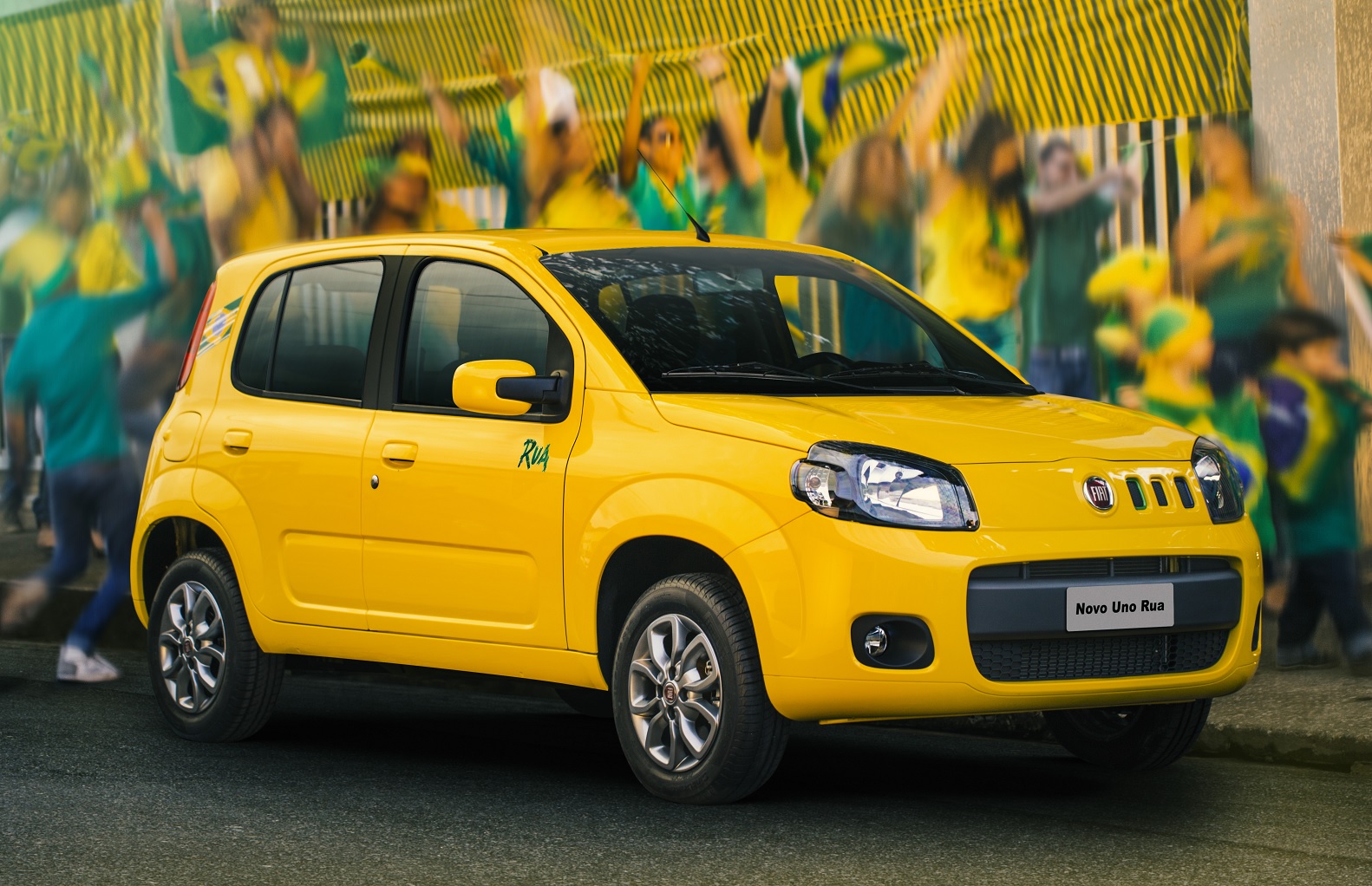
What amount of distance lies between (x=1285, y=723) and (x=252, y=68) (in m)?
8.60

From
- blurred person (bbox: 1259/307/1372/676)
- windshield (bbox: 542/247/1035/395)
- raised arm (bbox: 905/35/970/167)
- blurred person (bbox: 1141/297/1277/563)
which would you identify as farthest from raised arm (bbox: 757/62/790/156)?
windshield (bbox: 542/247/1035/395)

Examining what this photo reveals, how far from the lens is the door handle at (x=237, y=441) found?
27.2ft

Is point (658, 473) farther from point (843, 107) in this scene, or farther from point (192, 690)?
point (843, 107)

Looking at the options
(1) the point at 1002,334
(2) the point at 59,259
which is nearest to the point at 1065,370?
(1) the point at 1002,334

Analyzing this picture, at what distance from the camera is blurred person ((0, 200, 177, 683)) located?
44.8 feet

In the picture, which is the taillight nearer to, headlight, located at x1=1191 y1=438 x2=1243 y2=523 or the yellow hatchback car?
the yellow hatchback car

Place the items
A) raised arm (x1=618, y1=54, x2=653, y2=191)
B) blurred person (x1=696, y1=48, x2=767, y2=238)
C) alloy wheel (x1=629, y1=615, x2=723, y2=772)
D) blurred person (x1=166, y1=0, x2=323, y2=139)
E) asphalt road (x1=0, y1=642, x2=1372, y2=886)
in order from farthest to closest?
blurred person (x1=166, y1=0, x2=323, y2=139) → raised arm (x1=618, y1=54, x2=653, y2=191) → blurred person (x1=696, y1=48, x2=767, y2=238) → alloy wheel (x1=629, y1=615, x2=723, y2=772) → asphalt road (x1=0, y1=642, x2=1372, y2=886)

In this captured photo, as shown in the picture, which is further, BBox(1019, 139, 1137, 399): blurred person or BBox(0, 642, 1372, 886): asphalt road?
BBox(1019, 139, 1137, 399): blurred person

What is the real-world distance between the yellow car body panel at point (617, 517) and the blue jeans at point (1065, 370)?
2.69 metres

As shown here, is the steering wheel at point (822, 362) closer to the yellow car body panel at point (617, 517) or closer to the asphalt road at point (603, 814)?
the yellow car body panel at point (617, 517)

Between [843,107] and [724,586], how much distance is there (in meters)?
5.11

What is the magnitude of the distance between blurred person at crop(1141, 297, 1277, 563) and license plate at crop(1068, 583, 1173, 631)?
129 inches

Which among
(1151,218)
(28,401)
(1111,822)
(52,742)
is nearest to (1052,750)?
(1111,822)

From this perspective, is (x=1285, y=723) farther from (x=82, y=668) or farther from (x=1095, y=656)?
(x=82, y=668)
